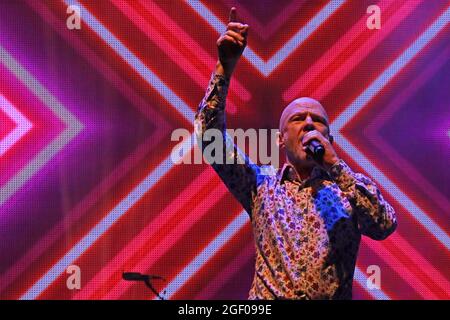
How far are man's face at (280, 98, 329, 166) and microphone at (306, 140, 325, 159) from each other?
155mm

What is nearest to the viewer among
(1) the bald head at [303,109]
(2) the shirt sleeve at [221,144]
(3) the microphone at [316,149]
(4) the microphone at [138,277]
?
(3) the microphone at [316,149]

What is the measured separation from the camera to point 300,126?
2.10 meters

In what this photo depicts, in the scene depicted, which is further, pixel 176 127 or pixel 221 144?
pixel 176 127

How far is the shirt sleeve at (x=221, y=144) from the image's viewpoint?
6.61 feet

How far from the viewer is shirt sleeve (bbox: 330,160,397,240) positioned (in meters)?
1.91

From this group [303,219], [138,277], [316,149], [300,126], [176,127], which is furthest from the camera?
[176,127]

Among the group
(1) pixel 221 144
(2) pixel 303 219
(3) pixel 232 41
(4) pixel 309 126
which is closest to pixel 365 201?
(2) pixel 303 219

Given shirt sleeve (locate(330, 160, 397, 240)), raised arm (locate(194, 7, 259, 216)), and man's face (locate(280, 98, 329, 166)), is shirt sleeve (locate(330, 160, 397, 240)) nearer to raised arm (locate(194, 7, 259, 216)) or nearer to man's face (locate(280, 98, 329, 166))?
man's face (locate(280, 98, 329, 166))

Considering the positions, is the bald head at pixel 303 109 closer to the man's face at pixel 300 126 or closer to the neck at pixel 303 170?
the man's face at pixel 300 126

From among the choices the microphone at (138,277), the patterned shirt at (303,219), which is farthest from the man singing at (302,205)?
the microphone at (138,277)

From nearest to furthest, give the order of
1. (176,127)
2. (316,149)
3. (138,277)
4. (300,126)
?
(316,149)
(300,126)
(138,277)
(176,127)

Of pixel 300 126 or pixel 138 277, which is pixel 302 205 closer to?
pixel 300 126

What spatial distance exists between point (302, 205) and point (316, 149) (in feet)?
0.71

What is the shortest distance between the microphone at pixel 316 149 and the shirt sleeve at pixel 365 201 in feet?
0.18
